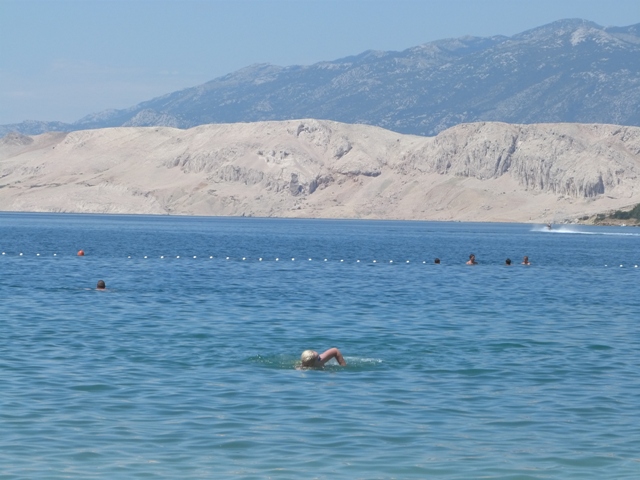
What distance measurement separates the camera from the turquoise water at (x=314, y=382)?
1675 cm

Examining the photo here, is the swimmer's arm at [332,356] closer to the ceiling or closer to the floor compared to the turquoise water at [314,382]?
closer to the ceiling

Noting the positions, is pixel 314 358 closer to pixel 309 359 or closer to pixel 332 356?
pixel 309 359

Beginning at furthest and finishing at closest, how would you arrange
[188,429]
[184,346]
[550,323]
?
[550,323] < [184,346] < [188,429]

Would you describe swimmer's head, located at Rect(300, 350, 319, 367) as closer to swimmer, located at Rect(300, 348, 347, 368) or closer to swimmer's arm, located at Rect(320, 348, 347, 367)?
swimmer, located at Rect(300, 348, 347, 368)

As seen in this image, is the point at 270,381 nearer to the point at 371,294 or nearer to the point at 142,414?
the point at 142,414

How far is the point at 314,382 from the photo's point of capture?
22.7 m

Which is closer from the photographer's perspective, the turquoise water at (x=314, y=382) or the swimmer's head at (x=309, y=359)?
the turquoise water at (x=314, y=382)

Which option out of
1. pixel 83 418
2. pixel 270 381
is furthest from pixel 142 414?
pixel 270 381

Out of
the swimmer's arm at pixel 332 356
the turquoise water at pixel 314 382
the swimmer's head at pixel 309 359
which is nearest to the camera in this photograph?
the turquoise water at pixel 314 382

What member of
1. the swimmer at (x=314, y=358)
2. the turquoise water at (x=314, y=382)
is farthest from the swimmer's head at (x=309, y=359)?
the turquoise water at (x=314, y=382)

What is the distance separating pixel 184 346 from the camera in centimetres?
2756

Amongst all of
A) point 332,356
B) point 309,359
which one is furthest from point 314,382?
point 332,356

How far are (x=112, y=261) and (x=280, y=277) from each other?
14.9 meters

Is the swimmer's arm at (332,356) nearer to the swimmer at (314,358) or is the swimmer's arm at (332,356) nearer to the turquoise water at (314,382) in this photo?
the swimmer at (314,358)
